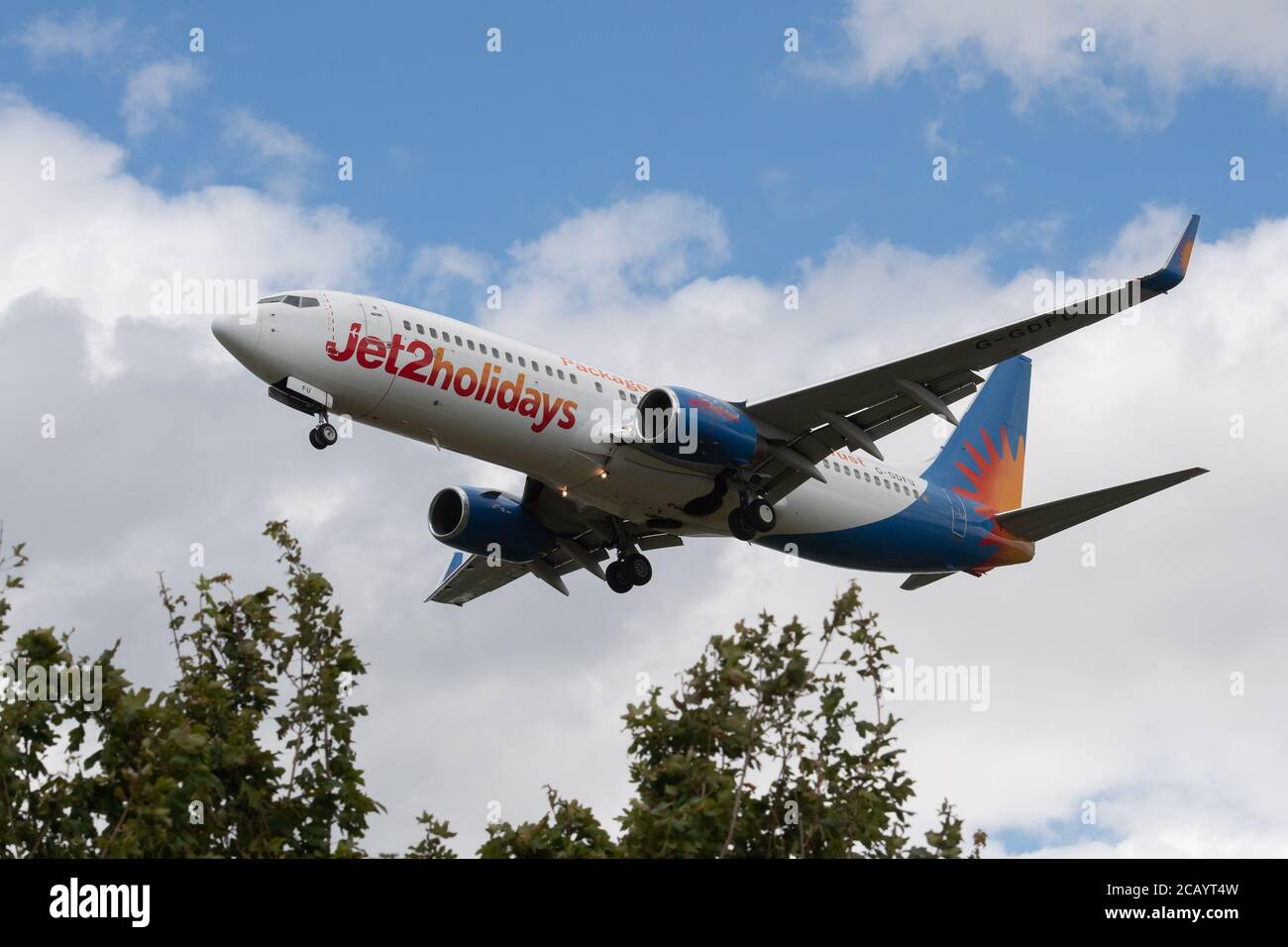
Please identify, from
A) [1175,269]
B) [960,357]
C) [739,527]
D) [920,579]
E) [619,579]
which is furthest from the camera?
[920,579]

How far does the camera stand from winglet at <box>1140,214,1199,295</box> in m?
30.8

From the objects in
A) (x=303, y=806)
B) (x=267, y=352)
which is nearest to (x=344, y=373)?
(x=267, y=352)

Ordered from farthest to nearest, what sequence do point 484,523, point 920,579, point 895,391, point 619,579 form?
point 920,579 → point 619,579 → point 484,523 → point 895,391

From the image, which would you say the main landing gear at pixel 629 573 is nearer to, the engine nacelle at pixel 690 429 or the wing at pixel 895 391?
the wing at pixel 895 391

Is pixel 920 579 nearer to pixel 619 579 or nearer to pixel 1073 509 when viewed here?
pixel 1073 509

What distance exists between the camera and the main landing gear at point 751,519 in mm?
36625

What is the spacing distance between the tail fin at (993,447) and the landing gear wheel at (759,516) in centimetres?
948

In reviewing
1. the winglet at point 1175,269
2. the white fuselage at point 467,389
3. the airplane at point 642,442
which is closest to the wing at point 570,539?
the airplane at point 642,442

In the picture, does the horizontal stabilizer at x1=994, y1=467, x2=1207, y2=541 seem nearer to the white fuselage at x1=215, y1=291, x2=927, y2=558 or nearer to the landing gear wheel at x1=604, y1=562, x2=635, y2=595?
the landing gear wheel at x1=604, y1=562, x2=635, y2=595

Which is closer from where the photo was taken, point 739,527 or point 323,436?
point 323,436

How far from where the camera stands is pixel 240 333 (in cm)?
3141

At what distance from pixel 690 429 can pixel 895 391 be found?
16.0 ft

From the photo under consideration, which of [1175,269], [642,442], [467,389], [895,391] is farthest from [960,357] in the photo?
[467,389]

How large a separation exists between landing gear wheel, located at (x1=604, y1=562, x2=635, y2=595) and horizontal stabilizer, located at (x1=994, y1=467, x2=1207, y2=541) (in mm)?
8970
